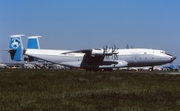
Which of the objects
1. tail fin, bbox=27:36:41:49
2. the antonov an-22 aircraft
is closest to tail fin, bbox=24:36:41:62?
tail fin, bbox=27:36:41:49

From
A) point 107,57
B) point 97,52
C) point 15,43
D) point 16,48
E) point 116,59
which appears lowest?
point 116,59

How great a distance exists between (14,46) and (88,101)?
6038 centimetres

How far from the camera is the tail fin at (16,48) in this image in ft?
229

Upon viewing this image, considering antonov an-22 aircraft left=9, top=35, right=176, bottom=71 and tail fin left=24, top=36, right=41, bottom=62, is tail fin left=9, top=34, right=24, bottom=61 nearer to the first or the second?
tail fin left=24, top=36, right=41, bottom=62

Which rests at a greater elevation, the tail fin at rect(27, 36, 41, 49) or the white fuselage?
the tail fin at rect(27, 36, 41, 49)

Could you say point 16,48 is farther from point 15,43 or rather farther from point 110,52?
point 110,52

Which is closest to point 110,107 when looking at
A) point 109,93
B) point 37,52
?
point 109,93

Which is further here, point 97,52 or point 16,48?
point 16,48

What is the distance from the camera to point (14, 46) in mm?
71750

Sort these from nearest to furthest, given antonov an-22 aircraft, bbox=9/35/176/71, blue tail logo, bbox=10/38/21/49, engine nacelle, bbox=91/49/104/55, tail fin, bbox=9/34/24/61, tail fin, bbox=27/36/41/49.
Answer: engine nacelle, bbox=91/49/104/55, antonov an-22 aircraft, bbox=9/35/176/71, tail fin, bbox=9/34/24/61, blue tail logo, bbox=10/38/21/49, tail fin, bbox=27/36/41/49

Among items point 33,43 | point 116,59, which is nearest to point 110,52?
point 116,59

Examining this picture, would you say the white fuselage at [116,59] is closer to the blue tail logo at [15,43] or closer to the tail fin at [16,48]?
the tail fin at [16,48]

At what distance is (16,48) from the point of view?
70688 millimetres

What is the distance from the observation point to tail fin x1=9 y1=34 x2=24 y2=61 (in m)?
69.8
